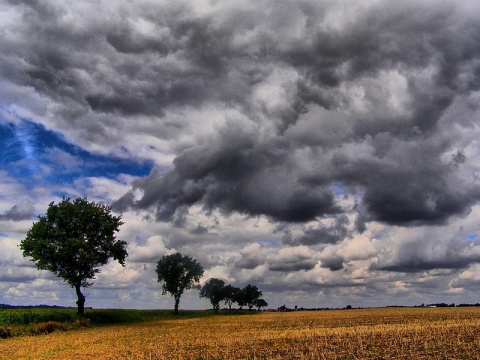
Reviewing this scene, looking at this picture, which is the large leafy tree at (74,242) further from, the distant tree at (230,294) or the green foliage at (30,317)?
the distant tree at (230,294)

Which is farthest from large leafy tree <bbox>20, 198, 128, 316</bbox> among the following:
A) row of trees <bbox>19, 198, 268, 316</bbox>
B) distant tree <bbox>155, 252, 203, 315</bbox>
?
distant tree <bbox>155, 252, 203, 315</bbox>

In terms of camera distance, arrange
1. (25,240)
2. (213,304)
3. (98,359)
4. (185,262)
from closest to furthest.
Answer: (98,359), (25,240), (185,262), (213,304)

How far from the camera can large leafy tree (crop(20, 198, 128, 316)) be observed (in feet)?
218

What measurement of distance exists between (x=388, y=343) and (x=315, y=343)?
486 cm

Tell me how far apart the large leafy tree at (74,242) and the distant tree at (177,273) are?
4705 centimetres

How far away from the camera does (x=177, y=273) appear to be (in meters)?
118

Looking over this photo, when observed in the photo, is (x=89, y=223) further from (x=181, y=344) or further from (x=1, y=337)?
(x=181, y=344)

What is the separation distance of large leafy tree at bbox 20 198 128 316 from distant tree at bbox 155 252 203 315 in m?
47.1

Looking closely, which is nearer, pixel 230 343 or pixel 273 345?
pixel 273 345

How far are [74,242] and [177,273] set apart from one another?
179 ft

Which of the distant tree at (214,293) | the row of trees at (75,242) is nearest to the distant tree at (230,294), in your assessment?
the distant tree at (214,293)

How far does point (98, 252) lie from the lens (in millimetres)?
69625

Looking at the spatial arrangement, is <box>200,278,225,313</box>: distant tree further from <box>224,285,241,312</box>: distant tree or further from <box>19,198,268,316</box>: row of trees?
<box>19,198,268,316</box>: row of trees

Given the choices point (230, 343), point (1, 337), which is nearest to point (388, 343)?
point (230, 343)
